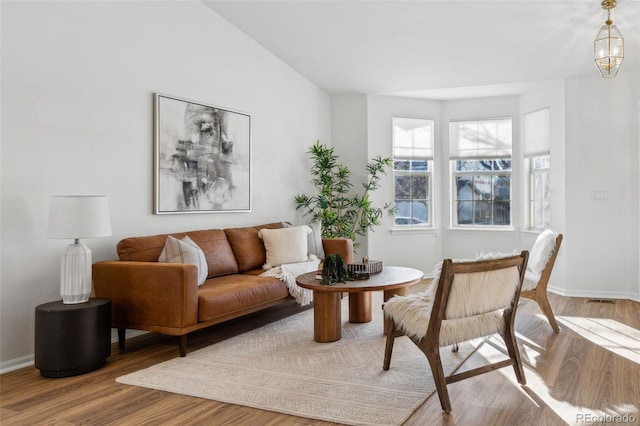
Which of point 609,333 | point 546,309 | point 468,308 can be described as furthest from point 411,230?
point 468,308

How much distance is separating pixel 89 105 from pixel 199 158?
47.5 inches

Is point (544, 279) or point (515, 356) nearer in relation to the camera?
point (515, 356)

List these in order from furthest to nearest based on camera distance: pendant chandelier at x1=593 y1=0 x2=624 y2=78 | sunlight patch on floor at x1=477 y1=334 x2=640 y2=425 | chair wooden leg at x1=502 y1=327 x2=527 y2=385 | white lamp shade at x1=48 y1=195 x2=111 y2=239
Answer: pendant chandelier at x1=593 y1=0 x2=624 y2=78 → white lamp shade at x1=48 y1=195 x2=111 y2=239 → chair wooden leg at x1=502 y1=327 x2=527 y2=385 → sunlight patch on floor at x1=477 y1=334 x2=640 y2=425

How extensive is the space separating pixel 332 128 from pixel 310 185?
3.17 feet

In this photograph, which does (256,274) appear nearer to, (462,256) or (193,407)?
(193,407)

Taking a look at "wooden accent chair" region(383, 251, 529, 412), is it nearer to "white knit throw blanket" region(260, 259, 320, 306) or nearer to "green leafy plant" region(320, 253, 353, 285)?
"green leafy plant" region(320, 253, 353, 285)

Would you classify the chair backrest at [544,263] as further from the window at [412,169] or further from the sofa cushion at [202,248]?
the window at [412,169]

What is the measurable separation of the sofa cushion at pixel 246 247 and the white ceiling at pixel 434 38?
2218 mm

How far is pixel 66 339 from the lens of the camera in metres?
3.14

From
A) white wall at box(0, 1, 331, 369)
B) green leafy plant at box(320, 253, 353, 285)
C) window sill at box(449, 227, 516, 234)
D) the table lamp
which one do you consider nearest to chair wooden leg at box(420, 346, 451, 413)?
green leafy plant at box(320, 253, 353, 285)

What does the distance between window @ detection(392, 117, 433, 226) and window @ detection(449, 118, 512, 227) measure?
1.24 ft

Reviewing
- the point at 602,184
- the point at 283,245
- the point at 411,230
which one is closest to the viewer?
the point at 283,245

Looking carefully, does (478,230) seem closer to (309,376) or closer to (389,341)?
(389,341)

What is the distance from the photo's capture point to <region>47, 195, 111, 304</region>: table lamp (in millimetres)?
3219
